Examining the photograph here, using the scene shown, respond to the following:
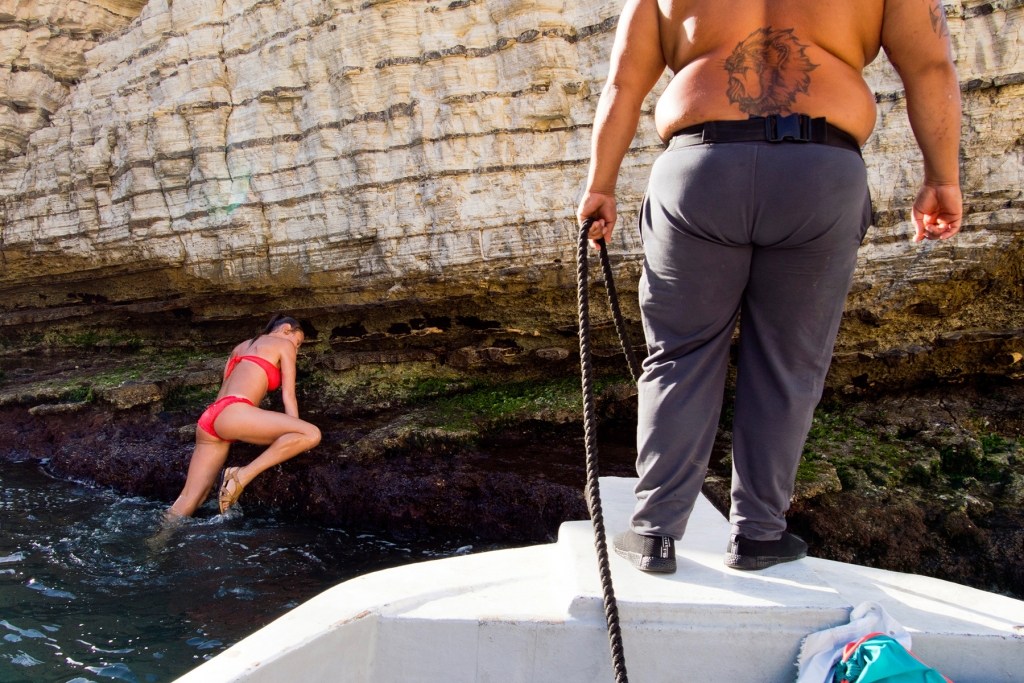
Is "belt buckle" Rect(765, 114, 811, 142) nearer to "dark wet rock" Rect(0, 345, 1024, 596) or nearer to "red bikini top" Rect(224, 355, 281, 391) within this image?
"dark wet rock" Rect(0, 345, 1024, 596)

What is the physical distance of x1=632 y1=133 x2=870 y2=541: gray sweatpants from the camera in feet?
6.30

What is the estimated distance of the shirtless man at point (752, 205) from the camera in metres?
1.93

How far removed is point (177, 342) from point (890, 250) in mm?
5644

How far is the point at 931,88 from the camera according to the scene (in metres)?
2.06

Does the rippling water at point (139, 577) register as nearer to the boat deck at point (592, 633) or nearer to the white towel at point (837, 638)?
the boat deck at point (592, 633)

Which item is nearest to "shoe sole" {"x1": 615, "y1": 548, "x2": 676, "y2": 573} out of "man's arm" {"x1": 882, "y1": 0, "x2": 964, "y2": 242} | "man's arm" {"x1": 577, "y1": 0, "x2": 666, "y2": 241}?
"man's arm" {"x1": 577, "y1": 0, "x2": 666, "y2": 241}

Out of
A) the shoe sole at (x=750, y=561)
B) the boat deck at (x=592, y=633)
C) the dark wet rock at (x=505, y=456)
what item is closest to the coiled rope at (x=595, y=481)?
the boat deck at (x=592, y=633)

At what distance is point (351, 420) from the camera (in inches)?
216

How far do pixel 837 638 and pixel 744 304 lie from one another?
885mm

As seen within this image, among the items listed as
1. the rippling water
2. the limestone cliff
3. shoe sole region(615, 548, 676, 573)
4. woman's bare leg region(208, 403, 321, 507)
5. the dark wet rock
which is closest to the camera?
shoe sole region(615, 548, 676, 573)

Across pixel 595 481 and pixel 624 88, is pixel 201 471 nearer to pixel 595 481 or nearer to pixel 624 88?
pixel 595 481

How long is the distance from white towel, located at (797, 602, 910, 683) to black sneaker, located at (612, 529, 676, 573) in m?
0.40

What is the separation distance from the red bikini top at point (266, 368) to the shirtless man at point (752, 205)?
3338mm

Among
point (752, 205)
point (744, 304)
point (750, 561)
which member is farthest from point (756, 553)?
point (752, 205)
